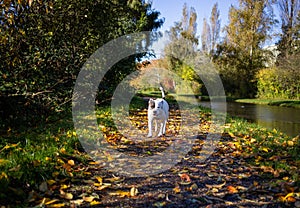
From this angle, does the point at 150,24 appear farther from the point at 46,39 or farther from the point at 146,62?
the point at 46,39

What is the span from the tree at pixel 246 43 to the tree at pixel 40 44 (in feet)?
82.6

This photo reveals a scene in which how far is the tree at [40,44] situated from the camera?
4422 millimetres

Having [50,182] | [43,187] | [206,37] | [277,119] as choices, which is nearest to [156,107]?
[50,182]

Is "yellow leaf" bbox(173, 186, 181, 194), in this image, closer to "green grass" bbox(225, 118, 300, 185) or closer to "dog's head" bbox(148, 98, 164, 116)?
"green grass" bbox(225, 118, 300, 185)

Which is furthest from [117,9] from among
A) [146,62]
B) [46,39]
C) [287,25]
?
[287,25]

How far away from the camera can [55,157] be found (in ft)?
12.2

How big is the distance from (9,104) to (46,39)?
4.57 feet

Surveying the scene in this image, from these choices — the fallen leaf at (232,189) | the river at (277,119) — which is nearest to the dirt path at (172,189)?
the fallen leaf at (232,189)

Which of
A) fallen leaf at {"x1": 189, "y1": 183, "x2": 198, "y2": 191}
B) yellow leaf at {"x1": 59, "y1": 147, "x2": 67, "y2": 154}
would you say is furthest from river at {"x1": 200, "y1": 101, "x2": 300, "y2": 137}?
yellow leaf at {"x1": 59, "y1": 147, "x2": 67, "y2": 154}

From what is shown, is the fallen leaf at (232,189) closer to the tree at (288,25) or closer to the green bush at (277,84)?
the green bush at (277,84)

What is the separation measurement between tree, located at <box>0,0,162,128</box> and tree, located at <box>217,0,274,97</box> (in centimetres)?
2517

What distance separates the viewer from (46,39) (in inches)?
210

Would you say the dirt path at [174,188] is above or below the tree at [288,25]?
below

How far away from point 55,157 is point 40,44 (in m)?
2.53
